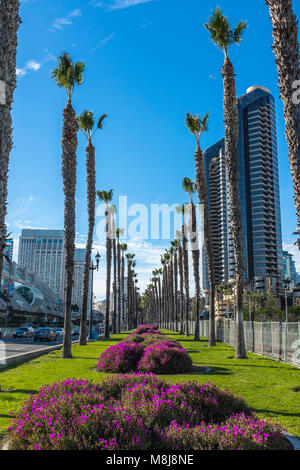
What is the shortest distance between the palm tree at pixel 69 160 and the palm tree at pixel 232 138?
325 inches

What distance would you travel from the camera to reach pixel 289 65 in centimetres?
930

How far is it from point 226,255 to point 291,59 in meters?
176

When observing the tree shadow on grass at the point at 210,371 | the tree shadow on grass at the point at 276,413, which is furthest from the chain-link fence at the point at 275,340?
the tree shadow on grass at the point at 276,413

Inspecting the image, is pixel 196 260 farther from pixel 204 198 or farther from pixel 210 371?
pixel 210 371

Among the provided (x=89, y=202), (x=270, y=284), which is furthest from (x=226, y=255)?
(x=89, y=202)

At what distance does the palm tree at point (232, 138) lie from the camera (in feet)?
67.5

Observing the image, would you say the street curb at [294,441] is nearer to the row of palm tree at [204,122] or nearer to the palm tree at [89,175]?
the row of palm tree at [204,122]

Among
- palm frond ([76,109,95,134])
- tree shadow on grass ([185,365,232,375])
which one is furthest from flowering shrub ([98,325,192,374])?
palm frond ([76,109,95,134])

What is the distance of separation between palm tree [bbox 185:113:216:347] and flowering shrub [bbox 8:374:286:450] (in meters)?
21.0

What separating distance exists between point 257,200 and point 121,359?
519 feet

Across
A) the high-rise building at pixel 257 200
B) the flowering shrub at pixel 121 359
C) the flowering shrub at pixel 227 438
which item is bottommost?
the flowering shrub at pixel 121 359

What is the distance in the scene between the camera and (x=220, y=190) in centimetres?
19000

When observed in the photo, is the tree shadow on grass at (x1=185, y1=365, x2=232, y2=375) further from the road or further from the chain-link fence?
the road
